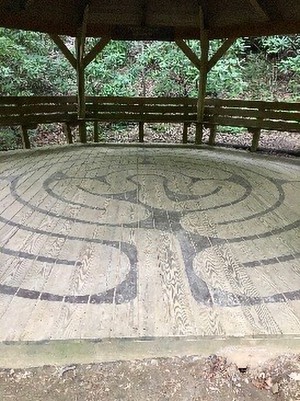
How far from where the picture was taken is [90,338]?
6.86 ft

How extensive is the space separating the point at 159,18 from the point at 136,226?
5868 mm

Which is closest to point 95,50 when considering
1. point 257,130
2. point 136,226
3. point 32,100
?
point 32,100

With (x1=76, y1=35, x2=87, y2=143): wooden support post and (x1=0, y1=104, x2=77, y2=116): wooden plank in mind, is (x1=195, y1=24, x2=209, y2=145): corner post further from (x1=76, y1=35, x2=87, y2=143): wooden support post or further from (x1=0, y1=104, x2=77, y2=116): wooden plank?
(x1=0, y1=104, x2=77, y2=116): wooden plank

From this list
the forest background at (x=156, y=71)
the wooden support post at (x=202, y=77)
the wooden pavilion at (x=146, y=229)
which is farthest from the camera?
the forest background at (x=156, y=71)

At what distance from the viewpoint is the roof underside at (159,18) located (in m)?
6.89

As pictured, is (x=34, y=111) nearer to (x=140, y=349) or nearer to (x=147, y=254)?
(x=147, y=254)

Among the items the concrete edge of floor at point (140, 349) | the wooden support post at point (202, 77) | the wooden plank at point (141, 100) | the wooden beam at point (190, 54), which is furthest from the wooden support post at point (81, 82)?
the concrete edge of floor at point (140, 349)

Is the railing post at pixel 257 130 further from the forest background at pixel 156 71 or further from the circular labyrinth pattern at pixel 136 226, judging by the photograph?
the forest background at pixel 156 71

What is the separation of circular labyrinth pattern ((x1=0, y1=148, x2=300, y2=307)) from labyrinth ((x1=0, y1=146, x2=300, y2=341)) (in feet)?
0.04

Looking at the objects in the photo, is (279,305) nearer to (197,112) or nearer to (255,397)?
(255,397)

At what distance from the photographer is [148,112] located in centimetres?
→ 875

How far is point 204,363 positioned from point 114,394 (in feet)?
1.60

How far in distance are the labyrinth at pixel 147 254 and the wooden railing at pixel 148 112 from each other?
2144 mm

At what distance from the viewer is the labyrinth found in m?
2.27
